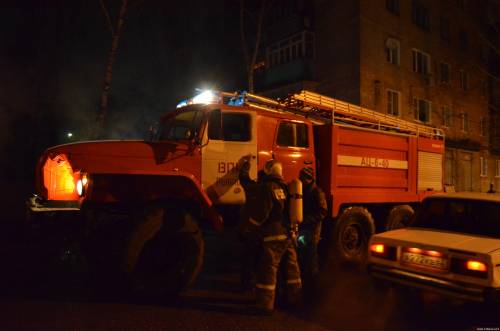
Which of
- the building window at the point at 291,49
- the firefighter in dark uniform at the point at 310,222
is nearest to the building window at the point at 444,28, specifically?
the building window at the point at 291,49

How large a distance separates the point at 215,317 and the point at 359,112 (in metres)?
5.61

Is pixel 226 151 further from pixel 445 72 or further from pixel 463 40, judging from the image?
pixel 463 40

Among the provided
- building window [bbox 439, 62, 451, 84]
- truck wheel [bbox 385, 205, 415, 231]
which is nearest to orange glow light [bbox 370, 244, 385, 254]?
truck wheel [bbox 385, 205, 415, 231]

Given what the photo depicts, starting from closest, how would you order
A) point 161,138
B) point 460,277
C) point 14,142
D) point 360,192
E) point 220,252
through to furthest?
point 460,277
point 161,138
point 360,192
point 220,252
point 14,142

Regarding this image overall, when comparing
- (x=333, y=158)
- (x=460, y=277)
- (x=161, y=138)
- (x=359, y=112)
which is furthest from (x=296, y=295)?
(x=359, y=112)

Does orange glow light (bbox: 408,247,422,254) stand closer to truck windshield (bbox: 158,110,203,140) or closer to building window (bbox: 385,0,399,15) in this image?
truck windshield (bbox: 158,110,203,140)

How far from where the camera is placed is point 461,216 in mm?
4730

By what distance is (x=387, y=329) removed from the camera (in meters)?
3.93

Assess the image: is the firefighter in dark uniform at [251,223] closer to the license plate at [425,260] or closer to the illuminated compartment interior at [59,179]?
the license plate at [425,260]

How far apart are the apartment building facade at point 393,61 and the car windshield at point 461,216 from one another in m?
14.2

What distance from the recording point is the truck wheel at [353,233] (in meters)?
6.52

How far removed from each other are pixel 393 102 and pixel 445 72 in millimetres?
6196

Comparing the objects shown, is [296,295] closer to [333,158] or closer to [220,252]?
[333,158]

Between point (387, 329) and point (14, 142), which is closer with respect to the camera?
point (387, 329)
